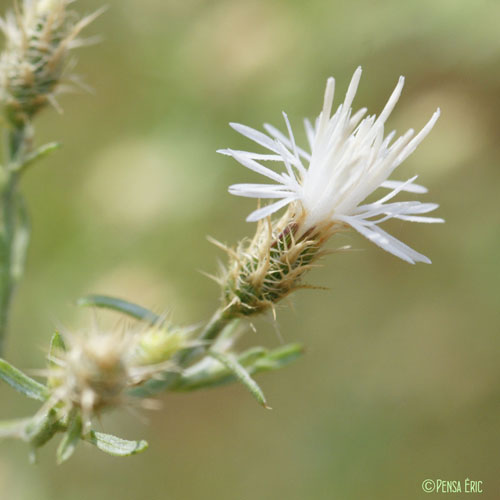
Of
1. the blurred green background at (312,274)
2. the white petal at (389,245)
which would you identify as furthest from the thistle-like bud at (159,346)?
the blurred green background at (312,274)

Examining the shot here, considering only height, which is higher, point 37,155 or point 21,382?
point 37,155

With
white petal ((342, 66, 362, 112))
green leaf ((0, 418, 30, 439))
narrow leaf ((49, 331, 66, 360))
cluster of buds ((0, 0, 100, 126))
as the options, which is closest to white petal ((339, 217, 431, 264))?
white petal ((342, 66, 362, 112))

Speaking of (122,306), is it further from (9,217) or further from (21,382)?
(9,217)

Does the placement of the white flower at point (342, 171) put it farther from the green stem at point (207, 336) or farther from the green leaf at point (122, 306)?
the green leaf at point (122, 306)

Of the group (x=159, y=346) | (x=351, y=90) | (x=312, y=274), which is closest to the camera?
(x=351, y=90)

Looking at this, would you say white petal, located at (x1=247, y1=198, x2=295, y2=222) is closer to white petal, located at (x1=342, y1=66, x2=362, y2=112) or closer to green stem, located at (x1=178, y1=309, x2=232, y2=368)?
white petal, located at (x1=342, y1=66, x2=362, y2=112)

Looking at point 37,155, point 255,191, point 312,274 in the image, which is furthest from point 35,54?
point 312,274

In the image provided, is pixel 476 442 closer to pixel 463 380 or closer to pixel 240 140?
pixel 463 380
